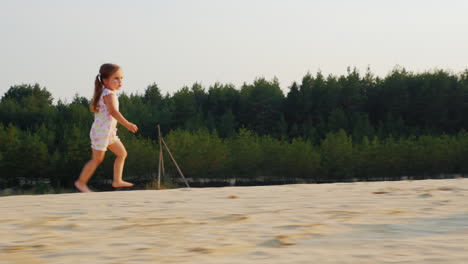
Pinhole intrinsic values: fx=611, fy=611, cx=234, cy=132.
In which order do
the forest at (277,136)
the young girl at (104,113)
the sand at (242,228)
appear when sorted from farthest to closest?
1. the forest at (277,136)
2. the young girl at (104,113)
3. the sand at (242,228)

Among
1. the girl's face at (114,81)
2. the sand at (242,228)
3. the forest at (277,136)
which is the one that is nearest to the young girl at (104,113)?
the girl's face at (114,81)

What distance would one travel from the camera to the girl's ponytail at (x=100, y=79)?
8.07 m

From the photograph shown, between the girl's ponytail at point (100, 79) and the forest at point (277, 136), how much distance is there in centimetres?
3963

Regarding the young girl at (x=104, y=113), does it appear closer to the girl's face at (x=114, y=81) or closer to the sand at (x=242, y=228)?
the girl's face at (x=114, y=81)

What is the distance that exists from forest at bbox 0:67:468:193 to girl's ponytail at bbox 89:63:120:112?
130ft

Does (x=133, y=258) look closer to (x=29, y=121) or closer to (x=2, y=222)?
(x=2, y=222)

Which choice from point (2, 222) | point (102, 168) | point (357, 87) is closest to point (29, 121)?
point (102, 168)

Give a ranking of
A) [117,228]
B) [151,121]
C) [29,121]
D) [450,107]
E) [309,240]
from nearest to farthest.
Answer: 1. [309,240]
2. [117,228]
3. [450,107]
4. [151,121]
5. [29,121]

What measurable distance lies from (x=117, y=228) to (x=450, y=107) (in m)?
55.9

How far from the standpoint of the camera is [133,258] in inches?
135

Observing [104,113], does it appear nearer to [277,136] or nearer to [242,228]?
[242,228]

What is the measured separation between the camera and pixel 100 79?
8.17 meters

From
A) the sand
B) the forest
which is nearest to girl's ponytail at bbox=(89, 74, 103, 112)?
the sand

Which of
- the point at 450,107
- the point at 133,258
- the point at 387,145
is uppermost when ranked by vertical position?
the point at 450,107
